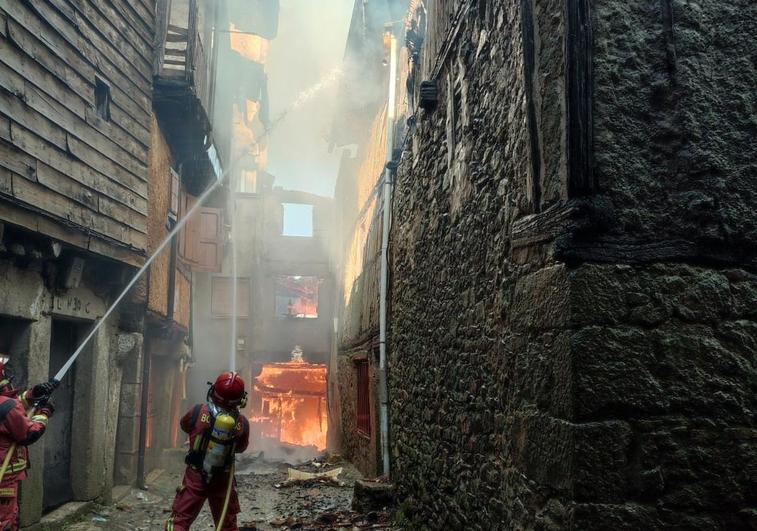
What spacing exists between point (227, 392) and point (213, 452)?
51cm

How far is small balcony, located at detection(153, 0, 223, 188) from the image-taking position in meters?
10.2

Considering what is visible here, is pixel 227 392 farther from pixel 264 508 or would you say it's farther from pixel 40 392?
pixel 264 508

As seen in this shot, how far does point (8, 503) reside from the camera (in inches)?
200

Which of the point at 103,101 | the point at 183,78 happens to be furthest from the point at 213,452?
the point at 183,78

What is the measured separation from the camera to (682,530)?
280cm

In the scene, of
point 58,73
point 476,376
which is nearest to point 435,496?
point 476,376

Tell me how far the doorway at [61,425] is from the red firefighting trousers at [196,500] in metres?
3.47


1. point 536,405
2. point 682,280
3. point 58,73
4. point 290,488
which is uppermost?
point 58,73

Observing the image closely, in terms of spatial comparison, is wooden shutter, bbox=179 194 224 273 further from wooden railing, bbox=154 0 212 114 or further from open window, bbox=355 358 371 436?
open window, bbox=355 358 371 436

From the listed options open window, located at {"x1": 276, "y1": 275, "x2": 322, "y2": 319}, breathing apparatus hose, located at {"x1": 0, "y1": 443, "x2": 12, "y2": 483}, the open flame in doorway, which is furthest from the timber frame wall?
open window, located at {"x1": 276, "y1": 275, "x2": 322, "y2": 319}

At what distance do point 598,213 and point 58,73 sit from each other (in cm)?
648

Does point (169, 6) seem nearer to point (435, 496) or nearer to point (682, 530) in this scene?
point (435, 496)

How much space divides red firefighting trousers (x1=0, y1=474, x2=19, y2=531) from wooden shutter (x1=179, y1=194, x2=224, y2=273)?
8371 mm

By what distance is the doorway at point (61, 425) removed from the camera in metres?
8.10
